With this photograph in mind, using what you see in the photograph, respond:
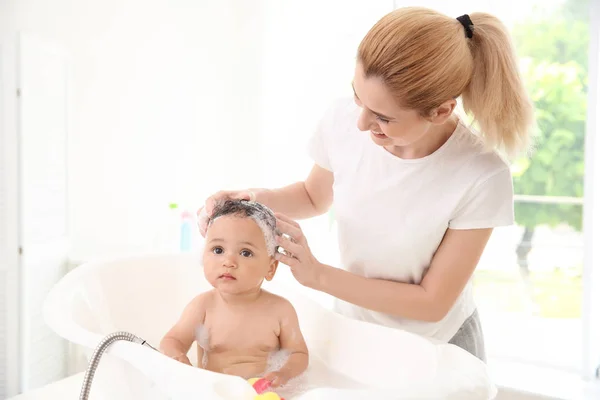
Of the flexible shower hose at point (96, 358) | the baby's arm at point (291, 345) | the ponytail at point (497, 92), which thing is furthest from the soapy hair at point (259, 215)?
the ponytail at point (497, 92)

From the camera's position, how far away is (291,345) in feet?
5.40

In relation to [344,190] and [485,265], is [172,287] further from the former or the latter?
[485,265]

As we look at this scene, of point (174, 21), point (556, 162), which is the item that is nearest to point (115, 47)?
point (174, 21)

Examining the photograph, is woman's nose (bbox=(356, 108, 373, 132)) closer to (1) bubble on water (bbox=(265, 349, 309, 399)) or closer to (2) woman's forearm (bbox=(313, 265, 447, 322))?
(2) woman's forearm (bbox=(313, 265, 447, 322))

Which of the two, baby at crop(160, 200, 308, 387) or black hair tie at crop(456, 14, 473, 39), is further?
baby at crop(160, 200, 308, 387)

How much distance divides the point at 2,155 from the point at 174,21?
58.8 inches

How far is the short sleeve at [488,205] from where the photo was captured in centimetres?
152

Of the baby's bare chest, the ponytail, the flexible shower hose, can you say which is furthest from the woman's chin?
the flexible shower hose

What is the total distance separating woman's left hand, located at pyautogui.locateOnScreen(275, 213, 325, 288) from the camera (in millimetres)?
1461

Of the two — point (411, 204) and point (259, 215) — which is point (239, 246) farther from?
point (411, 204)

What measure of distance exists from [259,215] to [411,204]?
38 cm

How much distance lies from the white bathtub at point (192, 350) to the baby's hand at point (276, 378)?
2.8 inches

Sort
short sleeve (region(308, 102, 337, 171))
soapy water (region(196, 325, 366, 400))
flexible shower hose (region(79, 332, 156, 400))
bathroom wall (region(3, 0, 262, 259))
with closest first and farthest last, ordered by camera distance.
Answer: flexible shower hose (region(79, 332, 156, 400)), soapy water (region(196, 325, 366, 400)), short sleeve (region(308, 102, 337, 171)), bathroom wall (region(3, 0, 262, 259))

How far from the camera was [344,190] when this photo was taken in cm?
170
